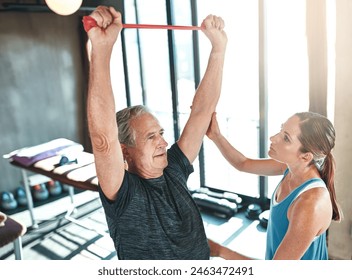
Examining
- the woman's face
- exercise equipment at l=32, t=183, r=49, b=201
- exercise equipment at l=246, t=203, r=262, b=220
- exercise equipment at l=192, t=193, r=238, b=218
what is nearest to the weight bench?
exercise equipment at l=32, t=183, r=49, b=201

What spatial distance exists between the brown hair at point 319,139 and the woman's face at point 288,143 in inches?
0.6

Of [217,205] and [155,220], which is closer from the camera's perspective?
[155,220]

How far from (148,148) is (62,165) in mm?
1881

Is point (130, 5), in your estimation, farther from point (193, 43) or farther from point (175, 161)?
point (175, 161)

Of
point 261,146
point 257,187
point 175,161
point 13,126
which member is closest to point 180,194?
point 175,161

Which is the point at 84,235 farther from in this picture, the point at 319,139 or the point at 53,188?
the point at 319,139

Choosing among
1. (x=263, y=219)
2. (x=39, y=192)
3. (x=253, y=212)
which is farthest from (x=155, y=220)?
(x=39, y=192)

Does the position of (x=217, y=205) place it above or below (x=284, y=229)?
below

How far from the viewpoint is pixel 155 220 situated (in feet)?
2.99

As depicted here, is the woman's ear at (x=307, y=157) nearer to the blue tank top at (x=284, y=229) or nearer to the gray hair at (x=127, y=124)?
the blue tank top at (x=284, y=229)

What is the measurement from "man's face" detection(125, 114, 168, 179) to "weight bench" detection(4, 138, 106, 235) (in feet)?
4.77

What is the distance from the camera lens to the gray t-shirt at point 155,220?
875 mm

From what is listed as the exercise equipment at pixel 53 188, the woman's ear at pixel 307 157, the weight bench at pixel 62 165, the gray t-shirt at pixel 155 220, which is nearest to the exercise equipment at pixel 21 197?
the exercise equipment at pixel 53 188

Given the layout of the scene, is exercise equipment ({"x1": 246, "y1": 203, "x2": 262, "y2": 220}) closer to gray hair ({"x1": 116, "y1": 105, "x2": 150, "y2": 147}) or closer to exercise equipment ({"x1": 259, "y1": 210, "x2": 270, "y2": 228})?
exercise equipment ({"x1": 259, "y1": 210, "x2": 270, "y2": 228})
